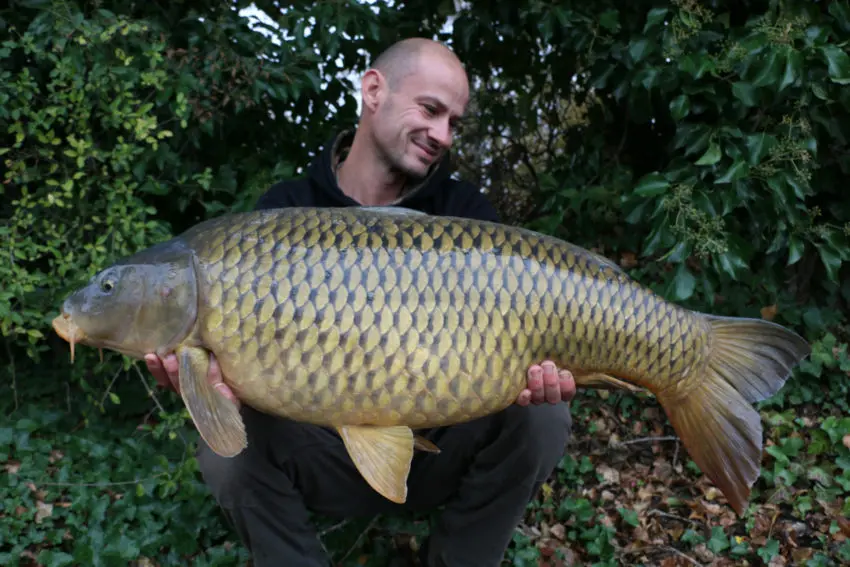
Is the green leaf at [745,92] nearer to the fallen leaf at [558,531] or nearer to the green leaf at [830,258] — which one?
the green leaf at [830,258]

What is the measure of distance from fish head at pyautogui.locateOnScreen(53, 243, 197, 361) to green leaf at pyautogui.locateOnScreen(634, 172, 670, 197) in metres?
1.24

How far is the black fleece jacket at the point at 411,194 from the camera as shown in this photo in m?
1.86

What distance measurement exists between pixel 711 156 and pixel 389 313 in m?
1.20

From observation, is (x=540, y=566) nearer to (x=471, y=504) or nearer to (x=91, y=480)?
(x=471, y=504)

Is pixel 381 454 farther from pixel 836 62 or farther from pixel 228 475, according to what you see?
pixel 836 62

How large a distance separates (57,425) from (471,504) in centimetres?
138

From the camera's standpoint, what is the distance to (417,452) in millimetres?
1683

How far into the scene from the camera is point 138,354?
1.39 m

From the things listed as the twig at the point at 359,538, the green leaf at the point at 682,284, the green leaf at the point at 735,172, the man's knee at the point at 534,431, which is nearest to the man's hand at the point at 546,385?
the man's knee at the point at 534,431

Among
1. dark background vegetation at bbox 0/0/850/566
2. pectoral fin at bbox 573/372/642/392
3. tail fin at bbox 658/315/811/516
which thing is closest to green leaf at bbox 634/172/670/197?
dark background vegetation at bbox 0/0/850/566

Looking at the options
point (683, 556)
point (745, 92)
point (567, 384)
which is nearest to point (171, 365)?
point (567, 384)

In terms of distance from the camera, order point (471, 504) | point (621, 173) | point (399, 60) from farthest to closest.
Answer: point (621, 173) < point (399, 60) < point (471, 504)

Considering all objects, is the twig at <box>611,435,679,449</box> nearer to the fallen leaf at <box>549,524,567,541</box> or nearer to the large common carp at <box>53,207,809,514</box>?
the fallen leaf at <box>549,524,567,541</box>

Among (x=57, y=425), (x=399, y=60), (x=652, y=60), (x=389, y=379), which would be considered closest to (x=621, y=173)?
(x=652, y=60)
